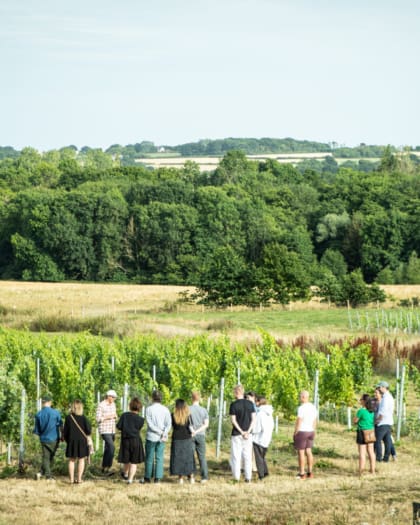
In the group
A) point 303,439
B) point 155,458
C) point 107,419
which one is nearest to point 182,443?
point 155,458

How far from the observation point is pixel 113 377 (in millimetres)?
27219

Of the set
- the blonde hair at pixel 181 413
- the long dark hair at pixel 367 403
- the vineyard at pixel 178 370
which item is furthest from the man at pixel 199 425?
the vineyard at pixel 178 370

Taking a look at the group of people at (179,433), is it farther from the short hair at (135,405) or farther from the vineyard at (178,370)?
the vineyard at (178,370)

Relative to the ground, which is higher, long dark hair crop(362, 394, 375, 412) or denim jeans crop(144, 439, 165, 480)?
long dark hair crop(362, 394, 375, 412)

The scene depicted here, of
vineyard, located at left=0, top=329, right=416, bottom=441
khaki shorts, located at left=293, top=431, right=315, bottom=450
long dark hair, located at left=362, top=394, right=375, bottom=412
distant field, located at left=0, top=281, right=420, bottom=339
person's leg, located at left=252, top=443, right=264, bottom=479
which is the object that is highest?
long dark hair, located at left=362, top=394, right=375, bottom=412

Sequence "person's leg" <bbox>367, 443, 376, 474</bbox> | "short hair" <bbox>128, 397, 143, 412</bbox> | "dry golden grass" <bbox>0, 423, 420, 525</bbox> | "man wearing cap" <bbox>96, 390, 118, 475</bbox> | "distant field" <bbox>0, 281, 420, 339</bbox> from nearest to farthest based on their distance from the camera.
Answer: "dry golden grass" <bbox>0, 423, 420, 525</bbox>
"short hair" <bbox>128, 397, 143, 412</bbox>
"person's leg" <bbox>367, 443, 376, 474</bbox>
"man wearing cap" <bbox>96, 390, 118, 475</bbox>
"distant field" <bbox>0, 281, 420, 339</bbox>

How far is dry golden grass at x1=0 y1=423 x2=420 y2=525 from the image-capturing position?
539 inches

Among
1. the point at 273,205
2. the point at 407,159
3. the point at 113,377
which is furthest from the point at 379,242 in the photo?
the point at 113,377

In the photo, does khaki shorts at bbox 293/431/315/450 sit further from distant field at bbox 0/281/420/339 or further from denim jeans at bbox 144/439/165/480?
distant field at bbox 0/281/420/339

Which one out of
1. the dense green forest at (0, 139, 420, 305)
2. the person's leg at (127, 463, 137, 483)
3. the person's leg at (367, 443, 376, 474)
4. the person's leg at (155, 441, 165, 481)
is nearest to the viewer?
the person's leg at (155, 441, 165, 481)

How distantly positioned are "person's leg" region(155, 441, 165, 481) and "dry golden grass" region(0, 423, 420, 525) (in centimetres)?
19

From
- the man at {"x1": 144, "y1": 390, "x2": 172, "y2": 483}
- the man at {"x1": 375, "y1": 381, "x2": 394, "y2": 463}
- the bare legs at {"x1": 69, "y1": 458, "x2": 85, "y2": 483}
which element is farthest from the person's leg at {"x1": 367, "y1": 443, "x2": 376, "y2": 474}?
the bare legs at {"x1": 69, "y1": 458, "x2": 85, "y2": 483}

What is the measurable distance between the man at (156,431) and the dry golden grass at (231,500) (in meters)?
0.37

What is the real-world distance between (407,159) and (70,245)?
60537 mm
